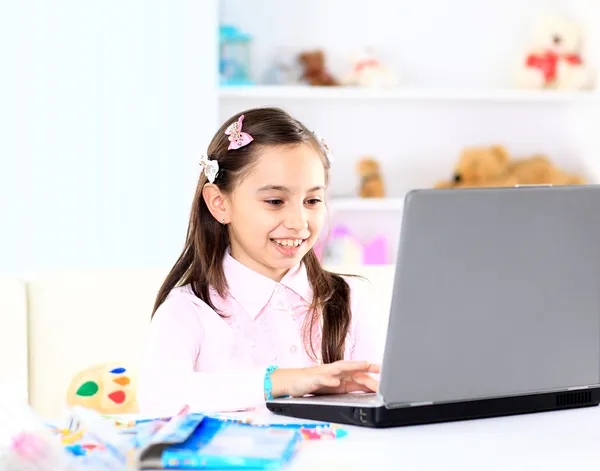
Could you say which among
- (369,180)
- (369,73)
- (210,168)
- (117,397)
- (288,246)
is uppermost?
(369,73)

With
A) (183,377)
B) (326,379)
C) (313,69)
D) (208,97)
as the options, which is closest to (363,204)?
(313,69)

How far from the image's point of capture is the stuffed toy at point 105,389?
6.12ft

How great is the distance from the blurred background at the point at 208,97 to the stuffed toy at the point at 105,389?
1434 millimetres

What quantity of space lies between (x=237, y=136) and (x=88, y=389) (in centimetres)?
60

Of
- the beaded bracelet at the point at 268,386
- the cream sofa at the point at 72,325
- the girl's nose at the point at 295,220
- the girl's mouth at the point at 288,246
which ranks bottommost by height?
the cream sofa at the point at 72,325

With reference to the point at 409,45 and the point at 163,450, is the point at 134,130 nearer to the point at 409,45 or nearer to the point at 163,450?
the point at 409,45

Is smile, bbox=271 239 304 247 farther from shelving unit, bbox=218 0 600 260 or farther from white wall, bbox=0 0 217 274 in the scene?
shelving unit, bbox=218 0 600 260

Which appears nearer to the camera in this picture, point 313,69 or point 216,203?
point 216,203

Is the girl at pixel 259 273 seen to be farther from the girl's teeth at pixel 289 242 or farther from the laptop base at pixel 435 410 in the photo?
the laptop base at pixel 435 410

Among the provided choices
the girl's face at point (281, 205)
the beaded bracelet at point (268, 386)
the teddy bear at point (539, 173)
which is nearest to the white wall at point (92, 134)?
the teddy bear at point (539, 173)

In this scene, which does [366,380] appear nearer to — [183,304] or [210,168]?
[183,304]

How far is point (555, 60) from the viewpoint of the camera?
355 centimetres

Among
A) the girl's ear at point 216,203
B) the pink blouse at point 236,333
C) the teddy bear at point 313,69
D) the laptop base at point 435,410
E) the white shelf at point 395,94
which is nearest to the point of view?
the laptop base at point 435,410

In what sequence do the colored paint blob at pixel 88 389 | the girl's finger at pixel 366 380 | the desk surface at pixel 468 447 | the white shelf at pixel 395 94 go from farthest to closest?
1. the white shelf at pixel 395 94
2. the colored paint blob at pixel 88 389
3. the girl's finger at pixel 366 380
4. the desk surface at pixel 468 447
